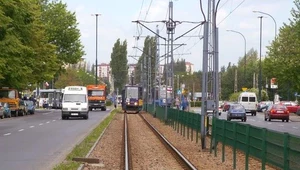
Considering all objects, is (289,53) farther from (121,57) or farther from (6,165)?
(121,57)

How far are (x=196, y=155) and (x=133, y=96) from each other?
2347 inches

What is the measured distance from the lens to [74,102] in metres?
50.9

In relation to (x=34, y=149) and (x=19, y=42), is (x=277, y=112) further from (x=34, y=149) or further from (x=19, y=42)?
(x=34, y=149)

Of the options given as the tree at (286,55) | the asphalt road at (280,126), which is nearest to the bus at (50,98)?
the tree at (286,55)

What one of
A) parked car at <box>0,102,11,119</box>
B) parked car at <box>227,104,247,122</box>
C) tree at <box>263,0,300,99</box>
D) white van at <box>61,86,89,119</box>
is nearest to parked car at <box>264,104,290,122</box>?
parked car at <box>227,104,247,122</box>

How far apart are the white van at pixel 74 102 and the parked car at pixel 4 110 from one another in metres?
5.59

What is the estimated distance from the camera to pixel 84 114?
5241 centimetres

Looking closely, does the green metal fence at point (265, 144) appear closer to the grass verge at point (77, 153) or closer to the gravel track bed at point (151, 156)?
the gravel track bed at point (151, 156)

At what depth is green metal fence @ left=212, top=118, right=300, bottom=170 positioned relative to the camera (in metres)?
12.4

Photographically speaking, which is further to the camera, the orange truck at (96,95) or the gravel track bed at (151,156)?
the orange truck at (96,95)

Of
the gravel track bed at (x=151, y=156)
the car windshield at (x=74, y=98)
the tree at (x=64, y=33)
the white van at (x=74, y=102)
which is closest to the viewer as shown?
the gravel track bed at (x=151, y=156)

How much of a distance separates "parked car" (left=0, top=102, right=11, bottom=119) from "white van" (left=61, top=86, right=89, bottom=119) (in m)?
5.59

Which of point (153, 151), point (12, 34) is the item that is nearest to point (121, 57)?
point (12, 34)

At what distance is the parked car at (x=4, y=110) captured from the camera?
177ft
